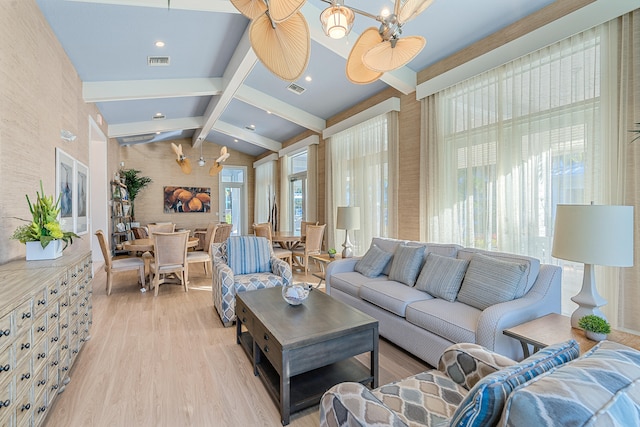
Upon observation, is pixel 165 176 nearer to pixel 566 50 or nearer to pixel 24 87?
pixel 24 87

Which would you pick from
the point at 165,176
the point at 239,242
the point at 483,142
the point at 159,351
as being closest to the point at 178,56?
the point at 239,242

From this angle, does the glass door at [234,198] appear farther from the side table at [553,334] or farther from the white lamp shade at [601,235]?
the white lamp shade at [601,235]

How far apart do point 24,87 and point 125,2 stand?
119 centimetres

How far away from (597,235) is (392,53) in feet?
5.38

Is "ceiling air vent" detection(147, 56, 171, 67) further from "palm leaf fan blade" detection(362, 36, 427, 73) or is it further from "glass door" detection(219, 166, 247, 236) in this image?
"glass door" detection(219, 166, 247, 236)

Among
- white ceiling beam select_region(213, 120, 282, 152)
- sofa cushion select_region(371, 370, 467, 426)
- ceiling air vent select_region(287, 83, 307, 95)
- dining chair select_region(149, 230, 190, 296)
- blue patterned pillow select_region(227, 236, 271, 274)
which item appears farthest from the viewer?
white ceiling beam select_region(213, 120, 282, 152)

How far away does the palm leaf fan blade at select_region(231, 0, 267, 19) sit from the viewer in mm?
1636

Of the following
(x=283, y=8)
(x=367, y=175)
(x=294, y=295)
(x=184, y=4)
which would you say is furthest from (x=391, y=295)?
(x=184, y=4)

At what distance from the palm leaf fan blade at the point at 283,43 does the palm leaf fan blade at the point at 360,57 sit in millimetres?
525

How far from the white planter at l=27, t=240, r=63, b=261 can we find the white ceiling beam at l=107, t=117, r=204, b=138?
5601 mm

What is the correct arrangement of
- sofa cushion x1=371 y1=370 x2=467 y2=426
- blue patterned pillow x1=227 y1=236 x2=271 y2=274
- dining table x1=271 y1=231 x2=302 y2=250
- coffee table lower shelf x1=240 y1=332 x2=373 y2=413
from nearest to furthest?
sofa cushion x1=371 y1=370 x2=467 y2=426 → coffee table lower shelf x1=240 y1=332 x2=373 y2=413 → blue patterned pillow x1=227 y1=236 x2=271 y2=274 → dining table x1=271 y1=231 x2=302 y2=250

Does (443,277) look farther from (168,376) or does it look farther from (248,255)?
(168,376)

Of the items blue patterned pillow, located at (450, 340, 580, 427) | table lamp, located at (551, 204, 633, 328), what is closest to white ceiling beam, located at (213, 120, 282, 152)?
table lamp, located at (551, 204, 633, 328)

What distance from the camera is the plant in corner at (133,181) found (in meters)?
8.72
